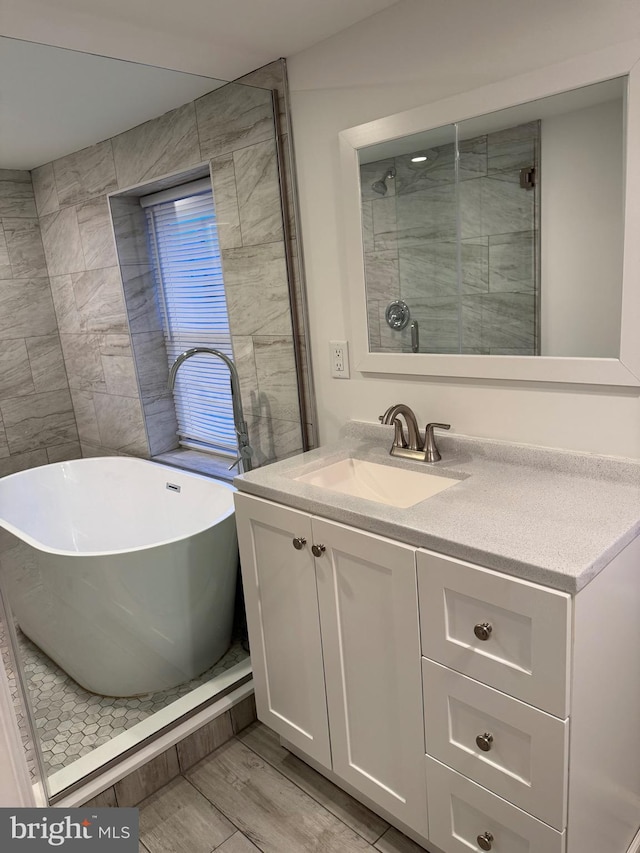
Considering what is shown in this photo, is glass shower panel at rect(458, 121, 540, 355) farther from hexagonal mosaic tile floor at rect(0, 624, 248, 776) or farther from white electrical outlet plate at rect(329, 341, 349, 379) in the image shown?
hexagonal mosaic tile floor at rect(0, 624, 248, 776)

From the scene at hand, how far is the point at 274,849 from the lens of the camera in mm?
1679

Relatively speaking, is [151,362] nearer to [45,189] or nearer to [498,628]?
[45,189]

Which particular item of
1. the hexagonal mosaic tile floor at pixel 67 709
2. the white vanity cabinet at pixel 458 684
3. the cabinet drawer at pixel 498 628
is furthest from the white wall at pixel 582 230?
the hexagonal mosaic tile floor at pixel 67 709

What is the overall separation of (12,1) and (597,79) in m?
1.43

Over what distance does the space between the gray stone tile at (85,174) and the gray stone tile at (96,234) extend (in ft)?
0.10

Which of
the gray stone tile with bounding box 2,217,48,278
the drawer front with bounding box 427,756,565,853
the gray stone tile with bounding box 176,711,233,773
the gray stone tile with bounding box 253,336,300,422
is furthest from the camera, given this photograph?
the gray stone tile with bounding box 253,336,300,422

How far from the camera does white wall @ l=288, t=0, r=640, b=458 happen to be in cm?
148

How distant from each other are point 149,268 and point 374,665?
136 cm

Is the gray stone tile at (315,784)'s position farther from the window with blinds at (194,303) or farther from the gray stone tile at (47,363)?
the gray stone tile at (47,363)

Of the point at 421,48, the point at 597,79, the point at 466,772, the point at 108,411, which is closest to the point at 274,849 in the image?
the point at 466,772

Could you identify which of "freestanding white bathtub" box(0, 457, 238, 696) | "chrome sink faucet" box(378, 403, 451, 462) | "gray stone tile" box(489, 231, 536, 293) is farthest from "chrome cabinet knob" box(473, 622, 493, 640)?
"freestanding white bathtub" box(0, 457, 238, 696)

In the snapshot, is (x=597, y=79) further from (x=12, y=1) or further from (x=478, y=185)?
(x=12, y=1)

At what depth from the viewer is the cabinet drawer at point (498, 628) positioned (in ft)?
3.76

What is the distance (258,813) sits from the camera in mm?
1802
